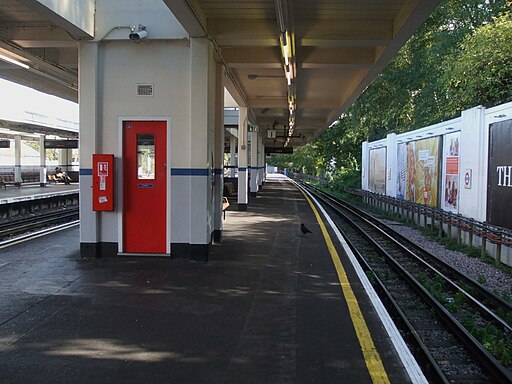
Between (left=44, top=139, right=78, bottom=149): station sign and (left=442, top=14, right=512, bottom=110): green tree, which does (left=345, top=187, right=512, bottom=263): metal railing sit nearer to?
(left=442, top=14, right=512, bottom=110): green tree

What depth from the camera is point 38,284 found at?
6.60 meters

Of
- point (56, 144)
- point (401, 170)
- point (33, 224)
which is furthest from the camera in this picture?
point (56, 144)

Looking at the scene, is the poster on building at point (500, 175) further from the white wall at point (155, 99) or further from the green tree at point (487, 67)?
the white wall at point (155, 99)

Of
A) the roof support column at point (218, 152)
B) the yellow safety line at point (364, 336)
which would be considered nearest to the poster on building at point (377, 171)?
the roof support column at point (218, 152)

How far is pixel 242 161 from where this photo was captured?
19.0 metres

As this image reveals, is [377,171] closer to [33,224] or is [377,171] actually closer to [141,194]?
[33,224]

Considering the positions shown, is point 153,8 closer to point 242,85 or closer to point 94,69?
point 94,69

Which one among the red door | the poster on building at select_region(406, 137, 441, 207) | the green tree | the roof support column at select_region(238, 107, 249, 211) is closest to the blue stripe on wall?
the red door

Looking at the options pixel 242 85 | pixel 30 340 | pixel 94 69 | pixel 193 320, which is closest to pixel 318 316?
pixel 193 320

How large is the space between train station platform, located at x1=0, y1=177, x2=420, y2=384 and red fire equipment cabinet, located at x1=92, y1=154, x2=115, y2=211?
0.94 m

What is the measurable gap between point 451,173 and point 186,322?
41.5 feet

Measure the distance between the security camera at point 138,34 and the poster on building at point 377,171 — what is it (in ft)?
65.0

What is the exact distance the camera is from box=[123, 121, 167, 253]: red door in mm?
8438

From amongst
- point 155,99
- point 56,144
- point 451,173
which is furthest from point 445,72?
point 56,144
